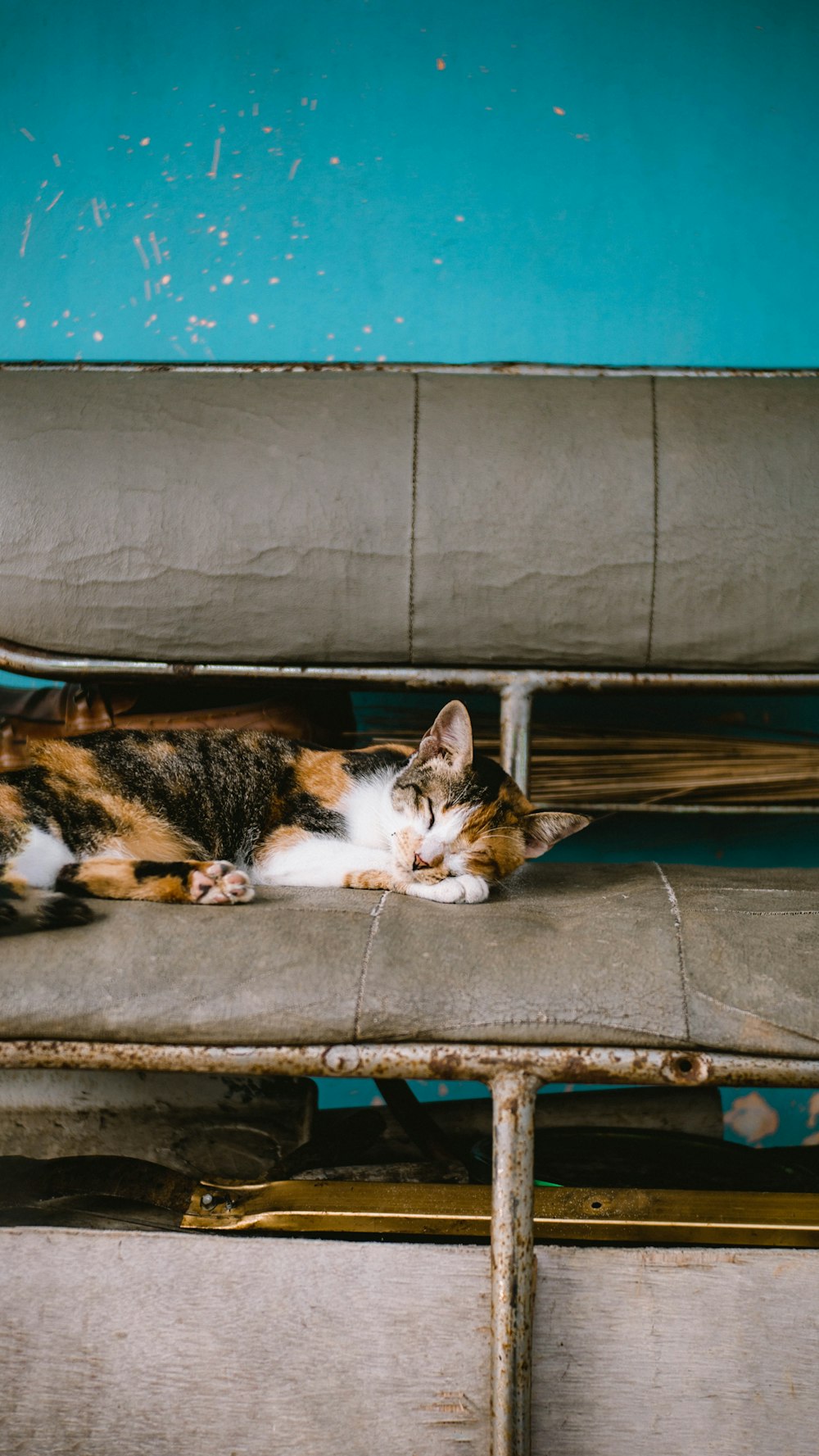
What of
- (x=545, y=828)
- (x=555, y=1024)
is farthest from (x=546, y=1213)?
(x=545, y=828)

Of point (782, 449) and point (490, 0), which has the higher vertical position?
point (490, 0)

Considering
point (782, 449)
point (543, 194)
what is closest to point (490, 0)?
point (543, 194)

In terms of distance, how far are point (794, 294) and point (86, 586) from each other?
127 centimetres

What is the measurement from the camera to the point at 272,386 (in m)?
1.46

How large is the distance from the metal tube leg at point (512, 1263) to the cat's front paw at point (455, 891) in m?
0.25

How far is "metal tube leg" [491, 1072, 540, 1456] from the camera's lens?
2.80ft

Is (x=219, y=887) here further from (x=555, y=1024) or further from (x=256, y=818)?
(x=555, y=1024)

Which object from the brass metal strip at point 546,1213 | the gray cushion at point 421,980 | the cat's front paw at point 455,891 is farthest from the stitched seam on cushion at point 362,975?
the brass metal strip at point 546,1213

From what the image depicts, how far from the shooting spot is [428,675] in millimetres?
1439

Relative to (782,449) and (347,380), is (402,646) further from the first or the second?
(782,449)

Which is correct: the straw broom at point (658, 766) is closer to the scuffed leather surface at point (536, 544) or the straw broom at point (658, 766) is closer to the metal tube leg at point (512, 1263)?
the scuffed leather surface at point (536, 544)

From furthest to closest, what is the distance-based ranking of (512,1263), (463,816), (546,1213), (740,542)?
1. (740,542)
2. (463,816)
3. (546,1213)
4. (512,1263)

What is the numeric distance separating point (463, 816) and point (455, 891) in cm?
14

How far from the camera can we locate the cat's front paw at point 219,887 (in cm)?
105
